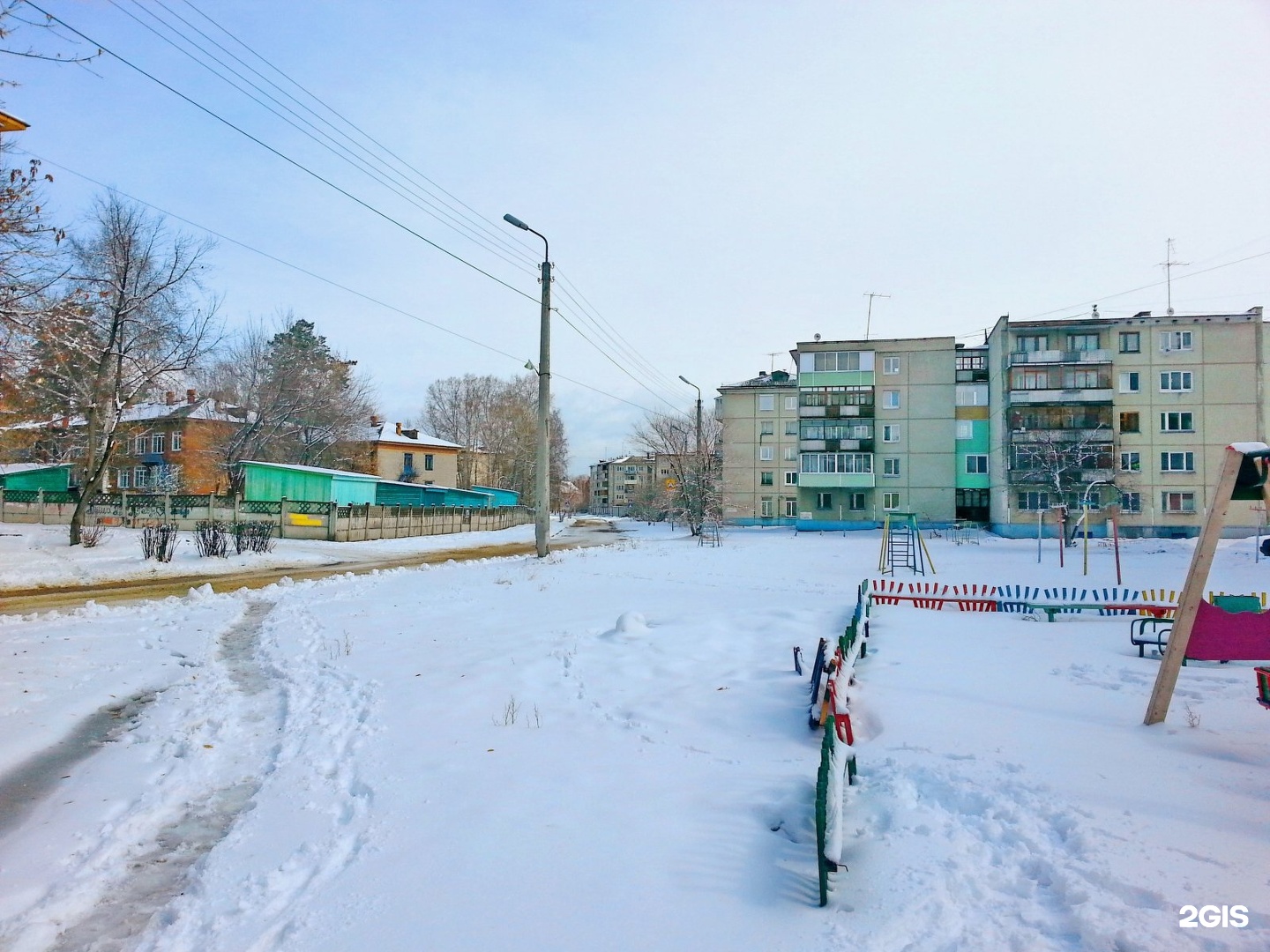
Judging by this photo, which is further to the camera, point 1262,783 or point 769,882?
point 1262,783

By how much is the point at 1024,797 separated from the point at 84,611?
13569 mm

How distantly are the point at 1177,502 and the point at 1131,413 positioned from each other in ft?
20.0

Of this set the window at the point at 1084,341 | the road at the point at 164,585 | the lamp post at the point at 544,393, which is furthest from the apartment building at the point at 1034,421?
the road at the point at 164,585

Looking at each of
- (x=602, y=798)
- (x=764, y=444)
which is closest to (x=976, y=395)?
(x=764, y=444)

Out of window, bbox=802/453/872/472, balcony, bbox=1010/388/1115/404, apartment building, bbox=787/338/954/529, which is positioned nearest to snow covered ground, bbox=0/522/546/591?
window, bbox=802/453/872/472

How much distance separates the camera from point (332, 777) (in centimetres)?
508

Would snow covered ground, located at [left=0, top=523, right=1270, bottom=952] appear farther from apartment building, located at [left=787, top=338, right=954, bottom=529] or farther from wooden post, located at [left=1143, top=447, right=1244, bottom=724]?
apartment building, located at [left=787, top=338, right=954, bottom=529]

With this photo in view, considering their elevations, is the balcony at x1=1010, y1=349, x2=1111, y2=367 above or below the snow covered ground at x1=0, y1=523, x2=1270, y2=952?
above

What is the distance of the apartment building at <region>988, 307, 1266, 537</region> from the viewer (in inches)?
1730

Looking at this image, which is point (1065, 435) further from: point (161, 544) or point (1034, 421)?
point (161, 544)

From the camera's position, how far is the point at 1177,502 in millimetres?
44656

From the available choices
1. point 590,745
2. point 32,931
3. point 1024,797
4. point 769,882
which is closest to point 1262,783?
point 1024,797

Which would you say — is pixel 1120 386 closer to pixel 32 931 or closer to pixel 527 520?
pixel 527 520

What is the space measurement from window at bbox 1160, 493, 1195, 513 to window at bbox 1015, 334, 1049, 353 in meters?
11.6
